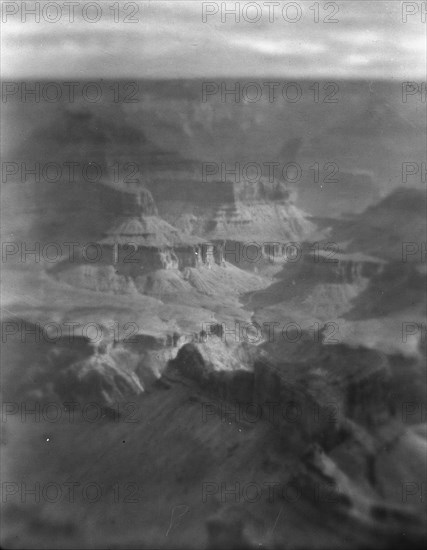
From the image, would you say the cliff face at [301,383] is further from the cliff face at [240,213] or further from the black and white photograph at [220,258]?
the cliff face at [240,213]

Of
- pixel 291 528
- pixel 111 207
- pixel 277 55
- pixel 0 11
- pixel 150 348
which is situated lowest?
pixel 291 528

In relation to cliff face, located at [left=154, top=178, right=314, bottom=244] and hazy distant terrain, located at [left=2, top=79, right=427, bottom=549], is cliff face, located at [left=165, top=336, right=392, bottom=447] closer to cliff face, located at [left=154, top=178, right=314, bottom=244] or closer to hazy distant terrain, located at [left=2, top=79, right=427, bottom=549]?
hazy distant terrain, located at [left=2, top=79, right=427, bottom=549]

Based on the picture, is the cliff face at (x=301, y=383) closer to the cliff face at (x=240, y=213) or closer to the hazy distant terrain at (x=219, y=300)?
the hazy distant terrain at (x=219, y=300)

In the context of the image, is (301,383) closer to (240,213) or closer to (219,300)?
(219,300)

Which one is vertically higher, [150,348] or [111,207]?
[111,207]

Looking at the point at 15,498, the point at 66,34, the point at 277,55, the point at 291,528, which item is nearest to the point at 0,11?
the point at 66,34

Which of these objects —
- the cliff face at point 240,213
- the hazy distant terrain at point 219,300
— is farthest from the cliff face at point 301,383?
the cliff face at point 240,213

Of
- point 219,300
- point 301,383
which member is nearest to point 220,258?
point 219,300

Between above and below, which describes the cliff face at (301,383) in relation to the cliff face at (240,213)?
below

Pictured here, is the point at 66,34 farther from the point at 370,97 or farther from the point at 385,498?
the point at 385,498
